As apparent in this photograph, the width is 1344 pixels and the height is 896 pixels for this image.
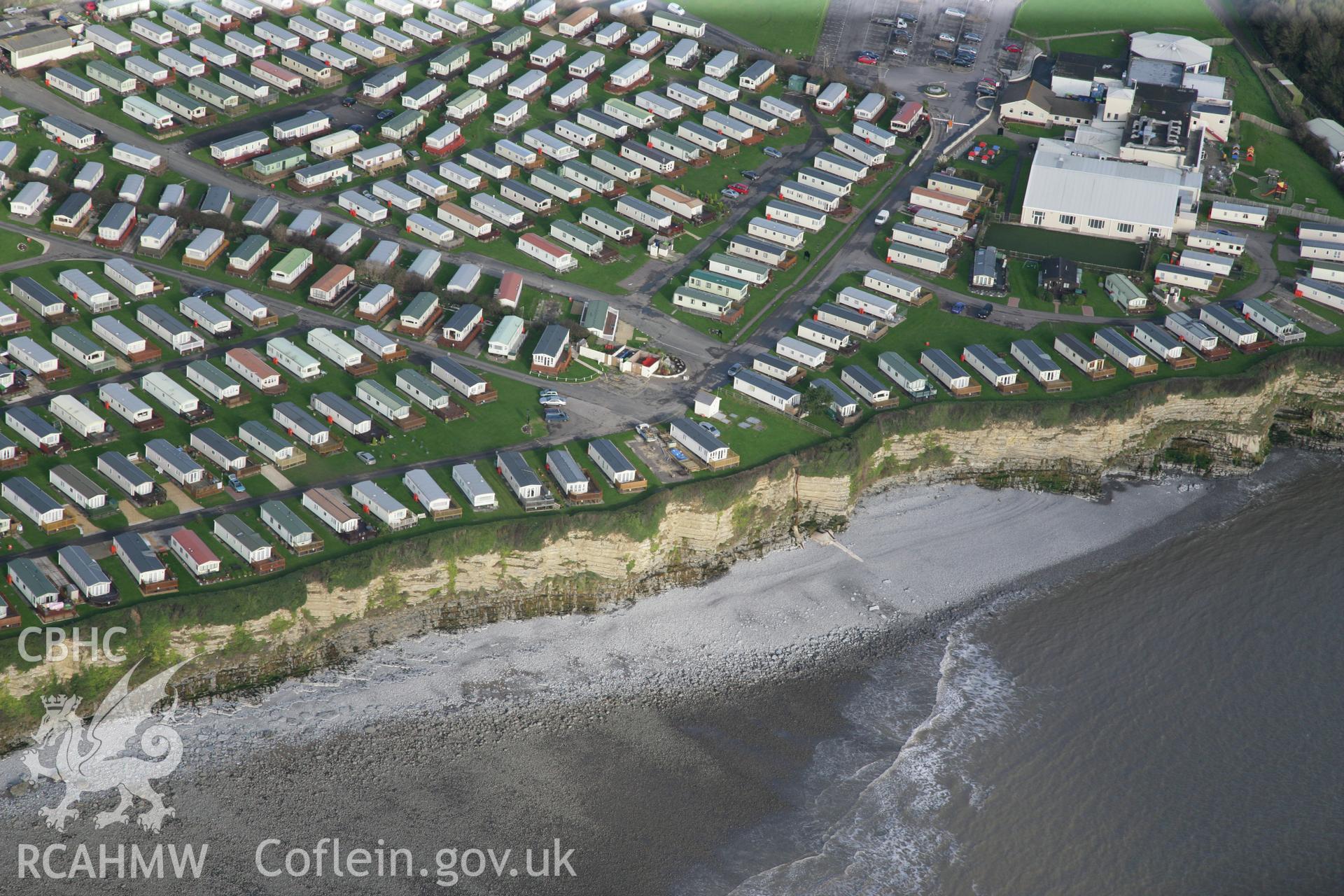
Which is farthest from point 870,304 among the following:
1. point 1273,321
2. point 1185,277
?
point 1273,321

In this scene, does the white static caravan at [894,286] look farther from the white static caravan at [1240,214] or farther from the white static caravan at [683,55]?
the white static caravan at [683,55]

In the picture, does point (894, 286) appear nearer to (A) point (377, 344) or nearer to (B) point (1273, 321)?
(B) point (1273, 321)

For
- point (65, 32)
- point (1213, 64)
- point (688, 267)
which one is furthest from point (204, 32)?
point (1213, 64)

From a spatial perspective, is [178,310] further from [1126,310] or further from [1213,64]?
[1213,64]

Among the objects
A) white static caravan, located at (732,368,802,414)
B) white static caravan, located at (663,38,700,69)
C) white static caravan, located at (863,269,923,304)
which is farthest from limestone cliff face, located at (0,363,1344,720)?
white static caravan, located at (663,38,700,69)

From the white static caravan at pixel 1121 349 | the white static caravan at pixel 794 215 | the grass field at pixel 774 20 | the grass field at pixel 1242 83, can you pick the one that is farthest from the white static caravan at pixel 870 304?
the grass field at pixel 1242 83
